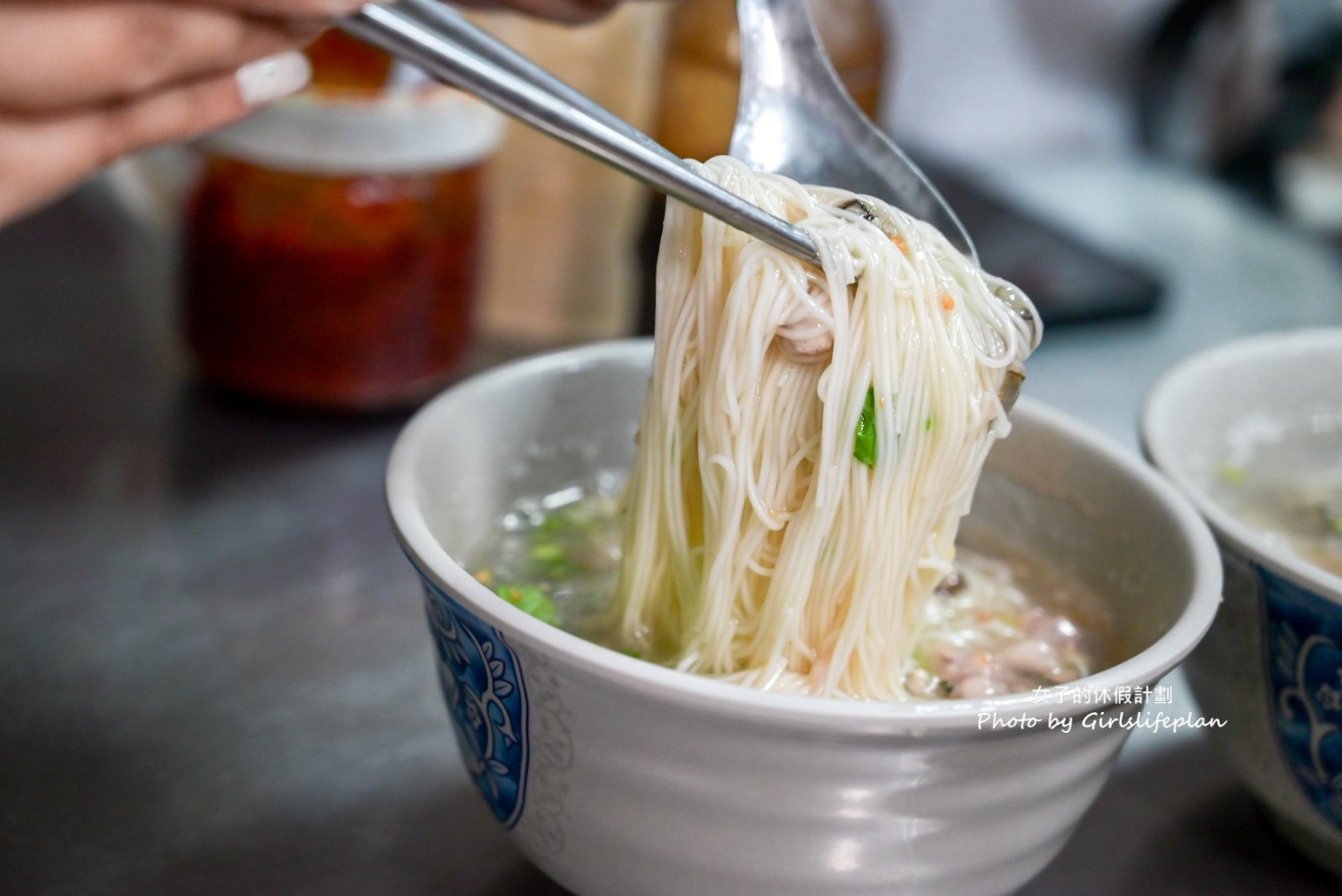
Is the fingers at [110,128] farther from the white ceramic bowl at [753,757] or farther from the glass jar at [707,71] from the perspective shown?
the glass jar at [707,71]

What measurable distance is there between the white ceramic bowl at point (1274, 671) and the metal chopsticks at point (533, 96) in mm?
396

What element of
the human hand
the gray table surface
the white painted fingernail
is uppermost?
the human hand

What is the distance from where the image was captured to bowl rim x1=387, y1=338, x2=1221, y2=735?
0.68m

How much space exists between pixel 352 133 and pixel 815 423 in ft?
2.78

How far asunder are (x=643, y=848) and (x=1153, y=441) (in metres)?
0.55

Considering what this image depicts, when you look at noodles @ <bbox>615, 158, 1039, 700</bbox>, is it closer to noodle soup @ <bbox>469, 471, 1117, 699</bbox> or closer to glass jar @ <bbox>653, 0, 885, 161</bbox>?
noodle soup @ <bbox>469, 471, 1117, 699</bbox>

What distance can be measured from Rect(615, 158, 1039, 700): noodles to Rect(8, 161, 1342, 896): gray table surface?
0.27 meters

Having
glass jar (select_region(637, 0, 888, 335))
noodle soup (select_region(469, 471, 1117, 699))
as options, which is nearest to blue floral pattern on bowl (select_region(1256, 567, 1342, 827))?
noodle soup (select_region(469, 471, 1117, 699))

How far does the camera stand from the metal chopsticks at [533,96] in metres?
0.69

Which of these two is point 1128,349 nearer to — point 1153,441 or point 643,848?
point 1153,441

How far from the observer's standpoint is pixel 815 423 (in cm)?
90

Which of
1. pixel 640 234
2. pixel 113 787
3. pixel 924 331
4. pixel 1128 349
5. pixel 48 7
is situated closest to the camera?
pixel 48 7

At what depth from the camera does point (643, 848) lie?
776 millimetres

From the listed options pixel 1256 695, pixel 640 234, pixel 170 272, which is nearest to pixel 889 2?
pixel 640 234
